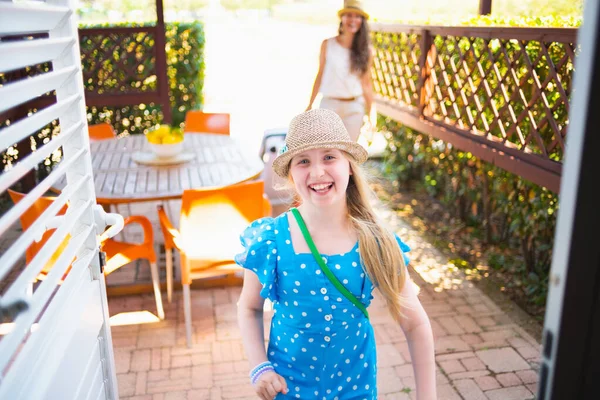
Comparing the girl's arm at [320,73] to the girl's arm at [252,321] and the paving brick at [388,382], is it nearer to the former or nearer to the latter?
the paving brick at [388,382]

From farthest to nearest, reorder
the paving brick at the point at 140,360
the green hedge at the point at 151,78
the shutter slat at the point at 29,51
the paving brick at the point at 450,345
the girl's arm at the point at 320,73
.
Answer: the green hedge at the point at 151,78 < the girl's arm at the point at 320,73 < the paving brick at the point at 450,345 < the paving brick at the point at 140,360 < the shutter slat at the point at 29,51

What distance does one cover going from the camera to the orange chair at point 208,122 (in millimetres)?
6031

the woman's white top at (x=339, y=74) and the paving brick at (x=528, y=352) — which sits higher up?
the woman's white top at (x=339, y=74)

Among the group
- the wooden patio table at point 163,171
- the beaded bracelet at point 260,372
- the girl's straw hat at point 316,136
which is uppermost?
the girl's straw hat at point 316,136

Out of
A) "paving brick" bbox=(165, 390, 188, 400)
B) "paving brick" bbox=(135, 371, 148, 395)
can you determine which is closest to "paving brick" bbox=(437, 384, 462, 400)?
"paving brick" bbox=(165, 390, 188, 400)

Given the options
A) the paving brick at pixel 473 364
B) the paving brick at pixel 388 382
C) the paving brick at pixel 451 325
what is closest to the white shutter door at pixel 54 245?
the paving brick at pixel 388 382

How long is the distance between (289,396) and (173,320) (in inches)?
96.6

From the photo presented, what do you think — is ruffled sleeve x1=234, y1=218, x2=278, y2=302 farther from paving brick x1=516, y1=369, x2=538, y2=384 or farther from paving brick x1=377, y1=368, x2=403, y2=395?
paving brick x1=516, y1=369, x2=538, y2=384

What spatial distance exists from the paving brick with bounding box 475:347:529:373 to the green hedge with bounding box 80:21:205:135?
18.7 feet

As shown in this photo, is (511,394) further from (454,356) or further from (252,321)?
(252,321)

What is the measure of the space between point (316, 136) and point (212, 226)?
2043 millimetres

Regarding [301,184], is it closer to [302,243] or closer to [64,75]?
[302,243]

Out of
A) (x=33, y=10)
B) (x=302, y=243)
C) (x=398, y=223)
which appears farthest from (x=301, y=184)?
(x=398, y=223)

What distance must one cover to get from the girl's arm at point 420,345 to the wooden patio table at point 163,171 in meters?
2.46
